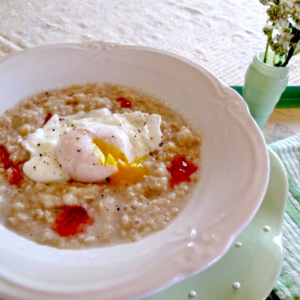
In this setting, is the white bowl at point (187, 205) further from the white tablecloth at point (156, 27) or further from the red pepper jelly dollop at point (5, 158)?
the white tablecloth at point (156, 27)

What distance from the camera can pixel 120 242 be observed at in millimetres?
1197

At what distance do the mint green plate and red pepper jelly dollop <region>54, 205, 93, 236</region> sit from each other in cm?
35

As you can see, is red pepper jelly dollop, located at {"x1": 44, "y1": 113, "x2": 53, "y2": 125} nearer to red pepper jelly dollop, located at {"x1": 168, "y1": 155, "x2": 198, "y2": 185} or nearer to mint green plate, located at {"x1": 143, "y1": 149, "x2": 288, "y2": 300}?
red pepper jelly dollop, located at {"x1": 168, "y1": 155, "x2": 198, "y2": 185}

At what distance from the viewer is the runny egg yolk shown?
1.40 m

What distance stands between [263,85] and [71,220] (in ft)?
3.52

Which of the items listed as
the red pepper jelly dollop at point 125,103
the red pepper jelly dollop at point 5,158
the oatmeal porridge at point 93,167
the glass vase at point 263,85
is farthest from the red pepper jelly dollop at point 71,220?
the glass vase at point 263,85

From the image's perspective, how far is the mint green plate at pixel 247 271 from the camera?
108cm

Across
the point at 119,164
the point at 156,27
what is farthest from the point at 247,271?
the point at 156,27

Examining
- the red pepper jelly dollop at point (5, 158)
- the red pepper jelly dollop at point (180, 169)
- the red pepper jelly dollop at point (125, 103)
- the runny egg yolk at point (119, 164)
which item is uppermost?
the red pepper jelly dollop at point (125, 103)

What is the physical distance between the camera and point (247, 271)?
113cm

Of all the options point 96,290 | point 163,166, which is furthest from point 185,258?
point 163,166

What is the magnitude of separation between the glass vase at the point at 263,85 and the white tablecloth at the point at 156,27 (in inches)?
17.9

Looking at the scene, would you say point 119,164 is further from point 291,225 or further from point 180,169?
point 291,225

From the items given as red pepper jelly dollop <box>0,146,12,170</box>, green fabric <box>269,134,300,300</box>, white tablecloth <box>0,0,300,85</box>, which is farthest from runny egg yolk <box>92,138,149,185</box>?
white tablecloth <box>0,0,300,85</box>
